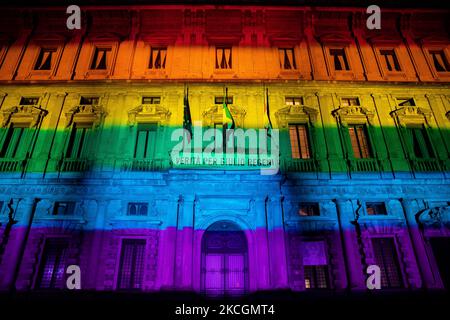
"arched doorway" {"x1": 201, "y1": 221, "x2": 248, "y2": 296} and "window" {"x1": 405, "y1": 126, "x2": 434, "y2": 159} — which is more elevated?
"window" {"x1": 405, "y1": 126, "x2": 434, "y2": 159}

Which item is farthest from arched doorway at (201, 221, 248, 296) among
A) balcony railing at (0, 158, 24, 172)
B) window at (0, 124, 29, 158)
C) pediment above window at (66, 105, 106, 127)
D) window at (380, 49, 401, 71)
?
window at (380, 49, 401, 71)

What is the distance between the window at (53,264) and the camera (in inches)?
473

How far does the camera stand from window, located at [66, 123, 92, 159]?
14.3 metres

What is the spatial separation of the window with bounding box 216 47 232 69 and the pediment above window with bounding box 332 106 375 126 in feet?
20.7

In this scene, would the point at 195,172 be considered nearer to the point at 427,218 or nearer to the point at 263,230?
the point at 263,230

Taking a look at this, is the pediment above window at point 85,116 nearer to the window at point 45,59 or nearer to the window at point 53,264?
the window at point 45,59

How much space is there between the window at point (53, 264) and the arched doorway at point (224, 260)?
5.64 m

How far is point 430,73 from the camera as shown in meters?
16.6

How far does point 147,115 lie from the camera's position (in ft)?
49.3

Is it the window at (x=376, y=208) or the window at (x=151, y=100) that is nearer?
the window at (x=376, y=208)

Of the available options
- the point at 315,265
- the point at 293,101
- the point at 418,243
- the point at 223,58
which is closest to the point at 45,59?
the point at 223,58

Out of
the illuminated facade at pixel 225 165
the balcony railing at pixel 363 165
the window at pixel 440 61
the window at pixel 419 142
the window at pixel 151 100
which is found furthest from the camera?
the window at pixel 440 61

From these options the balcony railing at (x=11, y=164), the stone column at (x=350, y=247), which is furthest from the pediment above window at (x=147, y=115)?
the stone column at (x=350, y=247)

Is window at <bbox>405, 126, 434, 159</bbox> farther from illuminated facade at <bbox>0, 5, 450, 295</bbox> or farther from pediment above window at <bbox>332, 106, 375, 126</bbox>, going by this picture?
pediment above window at <bbox>332, 106, 375, 126</bbox>
